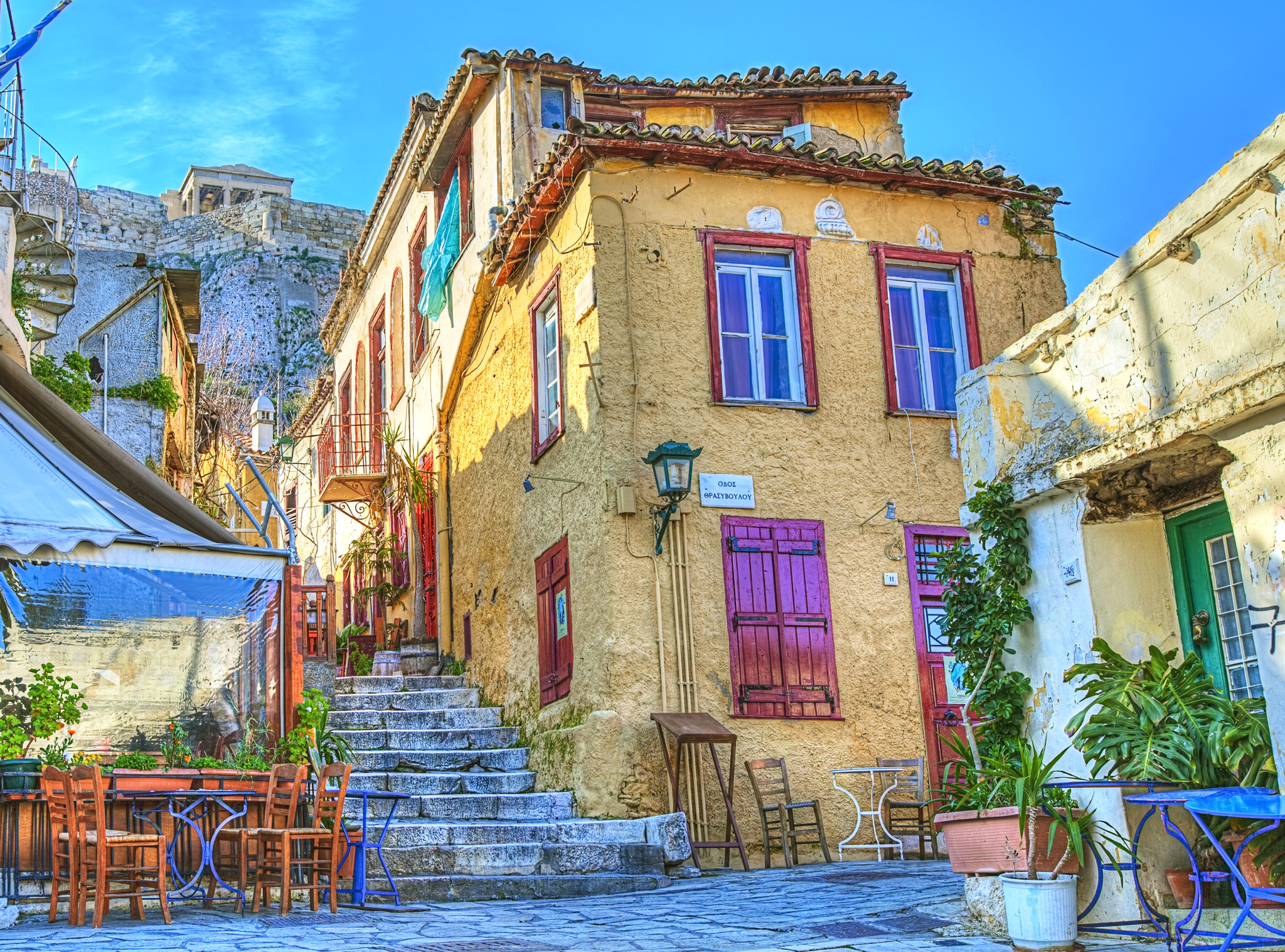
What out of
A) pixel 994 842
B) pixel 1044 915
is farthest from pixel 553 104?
pixel 1044 915

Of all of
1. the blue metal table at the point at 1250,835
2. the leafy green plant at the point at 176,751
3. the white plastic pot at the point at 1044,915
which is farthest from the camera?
the leafy green plant at the point at 176,751

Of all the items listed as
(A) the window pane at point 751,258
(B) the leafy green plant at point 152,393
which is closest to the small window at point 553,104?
(A) the window pane at point 751,258

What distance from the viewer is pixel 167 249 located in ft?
143

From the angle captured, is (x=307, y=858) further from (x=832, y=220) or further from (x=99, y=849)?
(x=832, y=220)

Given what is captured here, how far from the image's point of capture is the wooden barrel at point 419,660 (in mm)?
14648

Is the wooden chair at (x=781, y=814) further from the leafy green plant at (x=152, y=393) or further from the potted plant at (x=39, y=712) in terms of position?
the leafy green plant at (x=152, y=393)

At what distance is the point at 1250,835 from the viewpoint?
471cm

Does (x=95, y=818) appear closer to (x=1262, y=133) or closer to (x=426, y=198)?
(x=1262, y=133)

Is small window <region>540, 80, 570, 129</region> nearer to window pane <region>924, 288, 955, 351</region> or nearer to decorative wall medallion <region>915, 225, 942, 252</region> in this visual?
decorative wall medallion <region>915, 225, 942, 252</region>

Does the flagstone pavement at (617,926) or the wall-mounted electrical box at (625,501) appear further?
the wall-mounted electrical box at (625,501)

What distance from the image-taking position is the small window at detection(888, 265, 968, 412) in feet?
37.9

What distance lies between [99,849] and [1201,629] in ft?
17.4

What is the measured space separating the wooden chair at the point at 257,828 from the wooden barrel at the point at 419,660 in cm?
654

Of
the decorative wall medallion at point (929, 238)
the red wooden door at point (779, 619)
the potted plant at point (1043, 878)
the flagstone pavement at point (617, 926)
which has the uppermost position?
the decorative wall medallion at point (929, 238)
